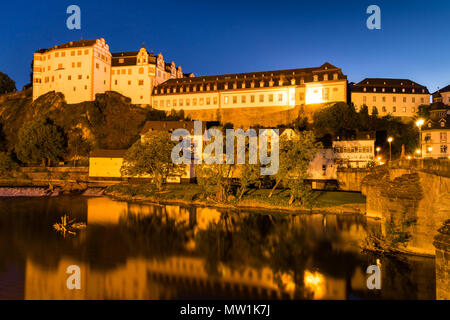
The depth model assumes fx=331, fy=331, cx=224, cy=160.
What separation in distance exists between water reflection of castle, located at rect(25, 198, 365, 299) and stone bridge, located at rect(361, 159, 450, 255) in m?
3.66

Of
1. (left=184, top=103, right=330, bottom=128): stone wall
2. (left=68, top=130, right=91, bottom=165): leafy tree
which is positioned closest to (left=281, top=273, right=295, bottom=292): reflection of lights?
(left=184, top=103, right=330, bottom=128): stone wall

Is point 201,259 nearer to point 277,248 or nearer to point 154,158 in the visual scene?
point 277,248

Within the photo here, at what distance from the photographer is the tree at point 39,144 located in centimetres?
5466

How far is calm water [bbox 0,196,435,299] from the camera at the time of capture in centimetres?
1390

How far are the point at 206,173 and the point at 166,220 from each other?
6658mm

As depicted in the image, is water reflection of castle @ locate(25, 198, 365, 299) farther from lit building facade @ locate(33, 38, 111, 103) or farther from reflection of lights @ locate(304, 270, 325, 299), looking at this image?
lit building facade @ locate(33, 38, 111, 103)

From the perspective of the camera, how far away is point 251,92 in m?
A: 62.5

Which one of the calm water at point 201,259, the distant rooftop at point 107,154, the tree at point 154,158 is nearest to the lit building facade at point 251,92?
the distant rooftop at point 107,154

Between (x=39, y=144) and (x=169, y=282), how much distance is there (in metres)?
49.9

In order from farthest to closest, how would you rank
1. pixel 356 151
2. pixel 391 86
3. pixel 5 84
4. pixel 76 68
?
pixel 5 84
pixel 76 68
pixel 391 86
pixel 356 151

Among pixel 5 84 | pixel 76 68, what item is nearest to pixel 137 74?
pixel 76 68

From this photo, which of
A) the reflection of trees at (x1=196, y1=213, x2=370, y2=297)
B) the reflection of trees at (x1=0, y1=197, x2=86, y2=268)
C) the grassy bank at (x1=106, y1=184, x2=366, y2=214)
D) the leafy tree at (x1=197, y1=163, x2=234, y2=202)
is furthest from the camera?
the leafy tree at (x1=197, y1=163, x2=234, y2=202)

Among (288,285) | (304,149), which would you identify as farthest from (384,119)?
(288,285)
